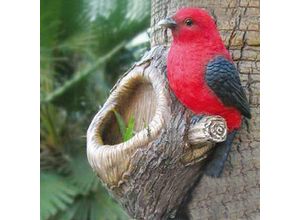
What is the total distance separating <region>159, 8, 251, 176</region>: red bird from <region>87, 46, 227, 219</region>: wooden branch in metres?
0.02

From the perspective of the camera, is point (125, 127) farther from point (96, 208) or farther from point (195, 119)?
point (96, 208)

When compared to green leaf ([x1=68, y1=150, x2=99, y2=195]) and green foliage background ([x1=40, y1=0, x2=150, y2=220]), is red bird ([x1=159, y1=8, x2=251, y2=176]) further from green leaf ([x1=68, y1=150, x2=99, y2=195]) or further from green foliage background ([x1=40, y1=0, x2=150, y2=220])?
green leaf ([x1=68, y1=150, x2=99, y2=195])

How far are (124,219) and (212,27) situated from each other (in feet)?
4.13

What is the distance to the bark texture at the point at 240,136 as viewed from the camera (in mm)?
1283

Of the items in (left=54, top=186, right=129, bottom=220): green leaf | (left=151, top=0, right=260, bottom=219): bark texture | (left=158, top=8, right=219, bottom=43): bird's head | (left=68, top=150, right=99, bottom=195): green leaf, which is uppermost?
(left=158, top=8, right=219, bottom=43): bird's head

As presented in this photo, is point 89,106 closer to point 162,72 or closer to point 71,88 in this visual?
point 71,88

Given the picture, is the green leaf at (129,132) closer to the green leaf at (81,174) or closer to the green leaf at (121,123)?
the green leaf at (121,123)

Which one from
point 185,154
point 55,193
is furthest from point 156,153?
point 55,193

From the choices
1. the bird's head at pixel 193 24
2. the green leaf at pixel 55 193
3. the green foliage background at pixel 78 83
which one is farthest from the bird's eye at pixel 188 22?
the green leaf at pixel 55 193

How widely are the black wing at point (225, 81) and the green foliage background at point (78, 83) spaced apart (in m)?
1.08

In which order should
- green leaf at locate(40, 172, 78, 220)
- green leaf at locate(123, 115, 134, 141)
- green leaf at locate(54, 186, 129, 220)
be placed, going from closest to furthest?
1. green leaf at locate(123, 115, 134, 141)
2. green leaf at locate(40, 172, 78, 220)
3. green leaf at locate(54, 186, 129, 220)

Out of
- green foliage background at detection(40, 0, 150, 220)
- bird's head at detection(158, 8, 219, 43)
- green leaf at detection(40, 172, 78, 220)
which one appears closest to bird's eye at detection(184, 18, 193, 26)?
bird's head at detection(158, 8, 219, 43)

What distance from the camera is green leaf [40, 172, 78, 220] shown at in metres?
2.27

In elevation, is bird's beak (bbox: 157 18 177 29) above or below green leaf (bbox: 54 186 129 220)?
above
